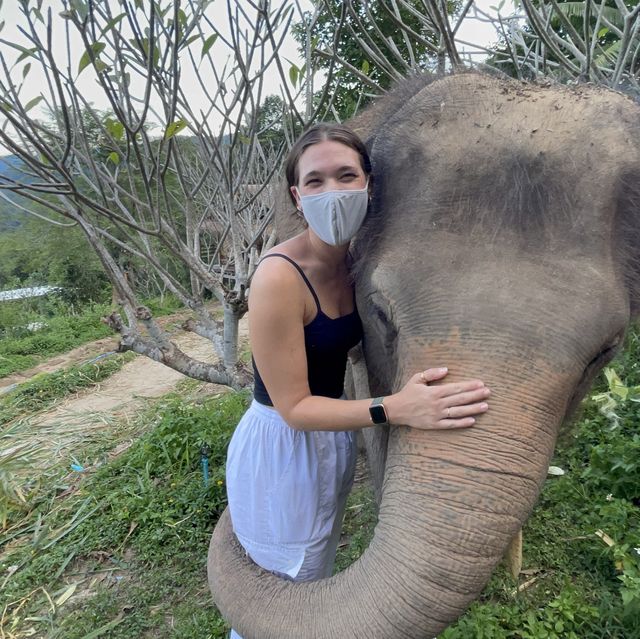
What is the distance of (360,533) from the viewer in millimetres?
3402

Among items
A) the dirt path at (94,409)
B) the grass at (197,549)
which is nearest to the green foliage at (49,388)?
the dirt path at (94,409)

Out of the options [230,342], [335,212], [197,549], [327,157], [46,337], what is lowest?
[46,337]

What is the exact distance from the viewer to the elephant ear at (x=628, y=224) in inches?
61.1

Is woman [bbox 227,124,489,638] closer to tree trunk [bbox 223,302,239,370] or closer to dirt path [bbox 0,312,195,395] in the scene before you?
tree trunk [bbox 223,302,239,370]

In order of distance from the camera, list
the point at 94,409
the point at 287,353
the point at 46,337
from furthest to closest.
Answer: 1. the point at 46,337
2. the point at 94,409
3. the point at 287,353

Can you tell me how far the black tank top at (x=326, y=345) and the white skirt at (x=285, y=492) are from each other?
143 mm

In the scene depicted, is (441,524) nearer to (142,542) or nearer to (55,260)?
(142,542)

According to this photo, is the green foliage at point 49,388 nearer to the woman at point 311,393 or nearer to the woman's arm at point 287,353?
the woman at point 311,393

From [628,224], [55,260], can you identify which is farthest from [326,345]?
[55,260]

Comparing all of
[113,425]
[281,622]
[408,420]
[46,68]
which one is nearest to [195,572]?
[281,622]

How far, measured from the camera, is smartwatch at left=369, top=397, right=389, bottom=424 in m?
1.37

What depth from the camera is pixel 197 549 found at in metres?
3.52

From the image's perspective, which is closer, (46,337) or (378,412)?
(378,412)

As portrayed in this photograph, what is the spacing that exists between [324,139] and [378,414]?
83 centimetres
